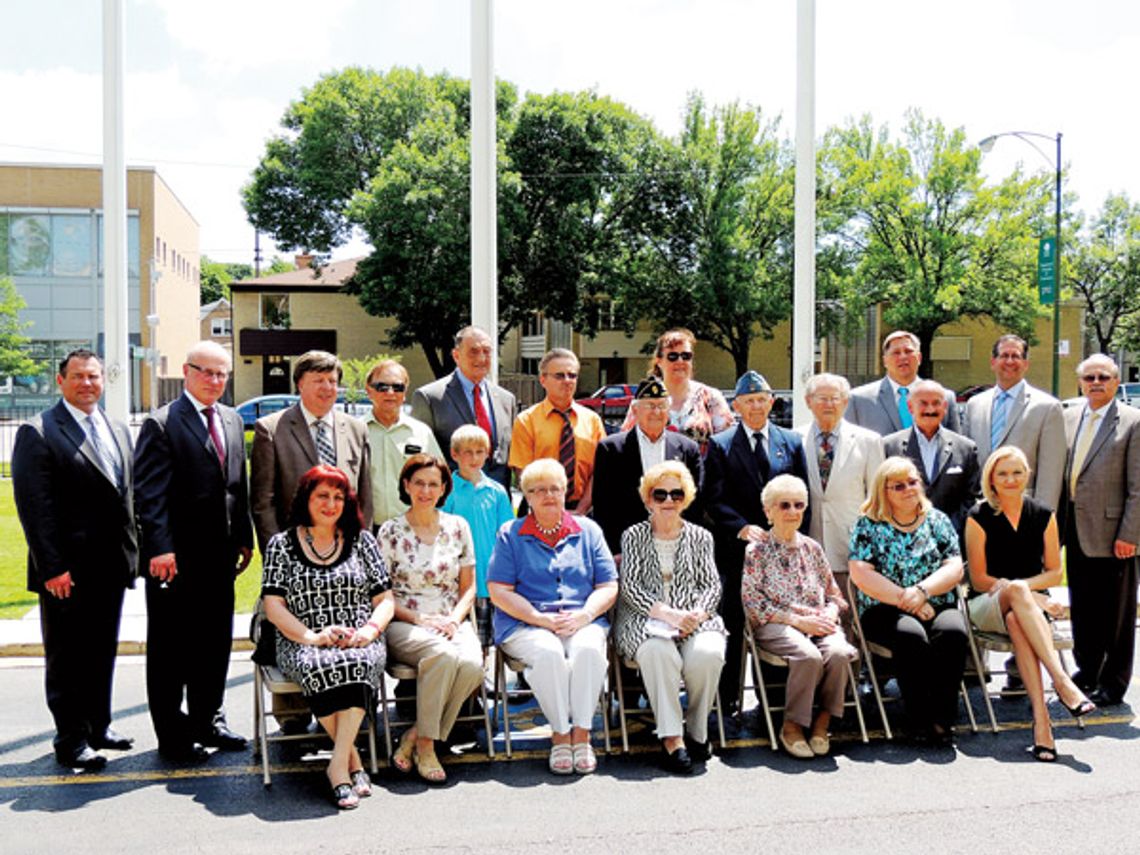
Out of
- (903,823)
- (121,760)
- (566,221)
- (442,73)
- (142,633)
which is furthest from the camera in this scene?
(442,73)

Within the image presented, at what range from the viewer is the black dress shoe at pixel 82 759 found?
17.1ft

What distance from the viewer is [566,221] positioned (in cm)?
3681

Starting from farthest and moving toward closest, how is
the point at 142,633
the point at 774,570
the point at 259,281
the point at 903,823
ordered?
the point at 259,281 < the point at 142,633 < the point at 774,570 < the point at 903,823

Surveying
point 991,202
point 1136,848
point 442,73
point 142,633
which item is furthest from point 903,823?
point 442,73

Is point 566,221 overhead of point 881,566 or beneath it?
overhead

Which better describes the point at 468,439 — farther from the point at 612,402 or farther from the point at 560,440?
the point at 612,402

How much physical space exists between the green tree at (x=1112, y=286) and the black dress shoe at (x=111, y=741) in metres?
46.2

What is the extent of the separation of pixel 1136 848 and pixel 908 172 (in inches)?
1495

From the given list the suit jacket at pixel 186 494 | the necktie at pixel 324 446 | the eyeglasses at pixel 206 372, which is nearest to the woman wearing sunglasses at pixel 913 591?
the necktie at pixel 324 446

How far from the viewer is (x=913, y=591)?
18.9 ft

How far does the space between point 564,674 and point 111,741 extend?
2508 mm

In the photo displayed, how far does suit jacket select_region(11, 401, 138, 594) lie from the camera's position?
16.9 feet

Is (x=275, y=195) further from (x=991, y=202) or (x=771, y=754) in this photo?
(x=771, y=754)

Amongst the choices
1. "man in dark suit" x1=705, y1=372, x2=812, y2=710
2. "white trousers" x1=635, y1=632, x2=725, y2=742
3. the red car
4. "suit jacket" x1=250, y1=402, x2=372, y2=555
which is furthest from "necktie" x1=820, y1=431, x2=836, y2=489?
the red car
